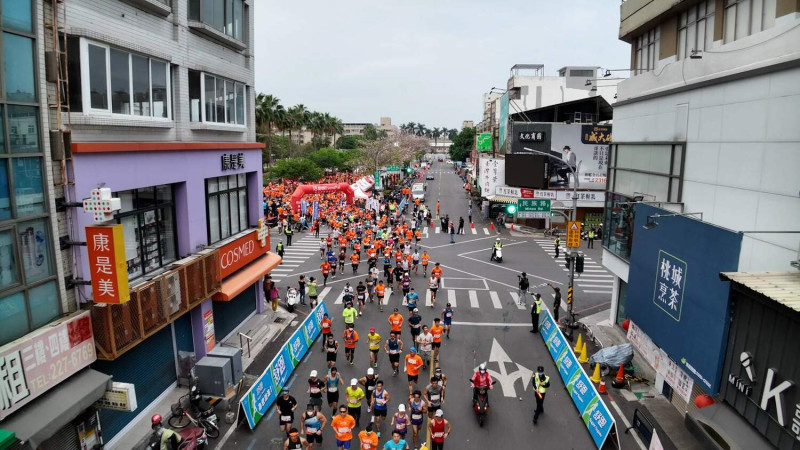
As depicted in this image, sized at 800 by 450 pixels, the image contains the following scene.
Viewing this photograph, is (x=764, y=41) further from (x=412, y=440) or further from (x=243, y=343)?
(x=243, y=343)

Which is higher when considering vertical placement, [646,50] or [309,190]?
[646,50]

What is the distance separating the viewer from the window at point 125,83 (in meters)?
10.8

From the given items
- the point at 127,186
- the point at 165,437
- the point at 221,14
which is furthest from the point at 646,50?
→ the point at 165,437

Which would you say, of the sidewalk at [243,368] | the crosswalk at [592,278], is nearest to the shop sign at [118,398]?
the sidewalk at [243,368]

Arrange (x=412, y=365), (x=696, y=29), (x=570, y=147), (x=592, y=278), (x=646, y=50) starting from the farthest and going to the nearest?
1. (x=570, y=147)
2. (x=592, y=278)
3. (x=646, y=50)
4. (x=696, y=29)
5. (x=412, y=365)

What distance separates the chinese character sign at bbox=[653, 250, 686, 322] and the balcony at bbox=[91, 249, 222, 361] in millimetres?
13142

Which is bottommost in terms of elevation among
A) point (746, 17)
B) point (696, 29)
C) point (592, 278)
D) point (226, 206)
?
point (592, 278)

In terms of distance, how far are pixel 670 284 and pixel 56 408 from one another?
14348 mm

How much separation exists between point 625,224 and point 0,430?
18.3 meters

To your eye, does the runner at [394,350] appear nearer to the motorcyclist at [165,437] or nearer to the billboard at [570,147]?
the motorcyclist at [165,437]

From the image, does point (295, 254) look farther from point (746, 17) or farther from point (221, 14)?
point (746, 17)

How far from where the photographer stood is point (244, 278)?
18.0 metres

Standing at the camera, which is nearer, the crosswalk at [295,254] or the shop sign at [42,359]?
the shop sign at [42,359]

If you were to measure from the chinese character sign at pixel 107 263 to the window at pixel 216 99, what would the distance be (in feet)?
20.8
